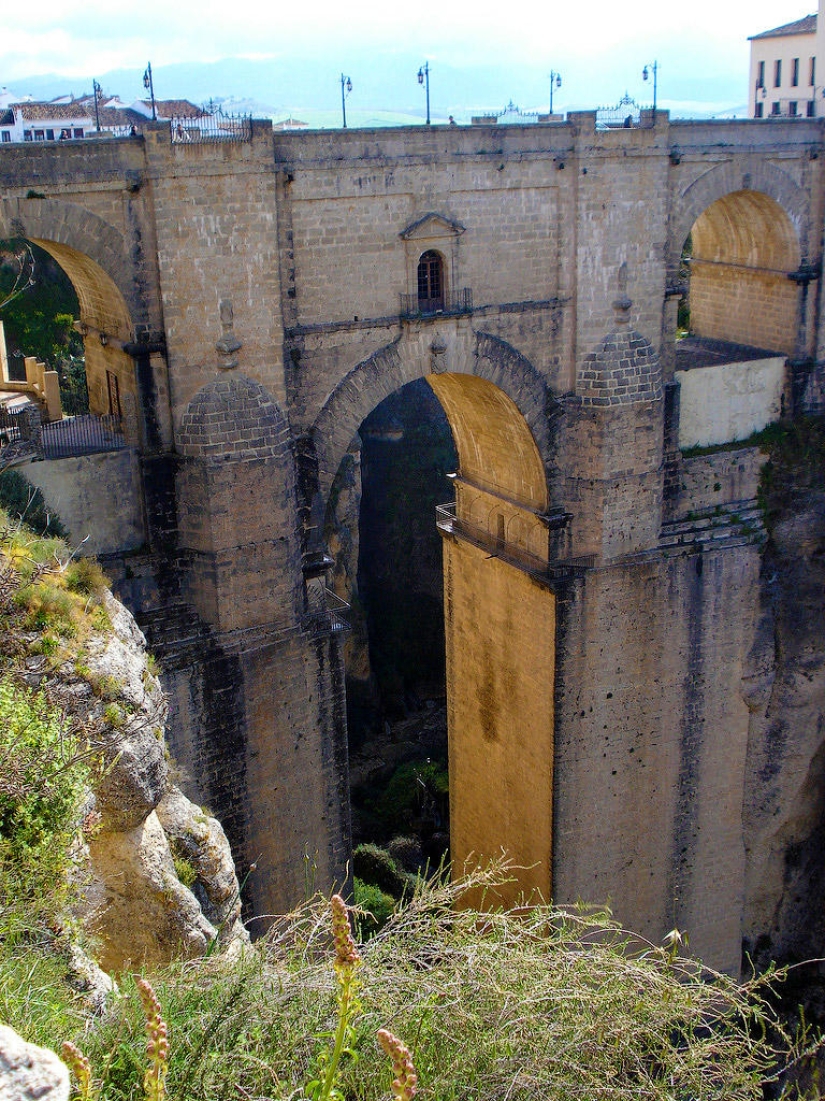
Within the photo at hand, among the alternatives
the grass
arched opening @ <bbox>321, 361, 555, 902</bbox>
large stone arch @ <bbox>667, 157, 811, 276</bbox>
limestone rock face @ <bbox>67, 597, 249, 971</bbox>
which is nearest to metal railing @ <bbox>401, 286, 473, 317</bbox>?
arched opening @ <bbox>321, 361, 555, 902</bbox>

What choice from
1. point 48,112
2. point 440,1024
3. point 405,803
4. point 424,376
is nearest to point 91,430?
point 424,376

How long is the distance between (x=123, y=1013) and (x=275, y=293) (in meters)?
10.5

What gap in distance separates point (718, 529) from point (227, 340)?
9178 millimetres

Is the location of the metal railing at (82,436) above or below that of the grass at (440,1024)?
above

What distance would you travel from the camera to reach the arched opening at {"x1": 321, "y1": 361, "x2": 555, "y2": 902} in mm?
18859

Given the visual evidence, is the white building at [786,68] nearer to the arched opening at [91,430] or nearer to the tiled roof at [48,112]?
the tiled roof at [48,112]

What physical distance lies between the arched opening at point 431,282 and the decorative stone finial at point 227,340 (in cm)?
309

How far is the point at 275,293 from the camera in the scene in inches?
603

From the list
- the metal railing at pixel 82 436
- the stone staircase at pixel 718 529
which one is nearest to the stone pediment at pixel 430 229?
the metal railing at pixel 82 436

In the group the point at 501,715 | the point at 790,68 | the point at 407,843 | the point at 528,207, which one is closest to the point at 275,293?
the point at 528,207

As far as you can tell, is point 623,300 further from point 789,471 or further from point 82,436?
point 82,436

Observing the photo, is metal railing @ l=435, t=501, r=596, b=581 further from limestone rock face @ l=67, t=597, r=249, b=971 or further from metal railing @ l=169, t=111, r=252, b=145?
limestone rock face @ l=67, t=597, r=249, b=971

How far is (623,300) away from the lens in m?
18.1

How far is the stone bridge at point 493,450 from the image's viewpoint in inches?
590
